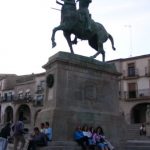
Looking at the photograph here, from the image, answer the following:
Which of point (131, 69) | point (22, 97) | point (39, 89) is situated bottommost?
point (22, 97)

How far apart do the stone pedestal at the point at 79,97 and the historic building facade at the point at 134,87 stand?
31.9m

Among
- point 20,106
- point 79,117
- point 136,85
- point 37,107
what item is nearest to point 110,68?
point 79,117

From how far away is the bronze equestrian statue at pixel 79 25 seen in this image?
627 inches

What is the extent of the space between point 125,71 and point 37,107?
56.6 feet

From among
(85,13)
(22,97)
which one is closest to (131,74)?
(22,97)

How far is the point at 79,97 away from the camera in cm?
1516

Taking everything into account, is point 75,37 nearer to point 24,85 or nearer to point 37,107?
point 37,107

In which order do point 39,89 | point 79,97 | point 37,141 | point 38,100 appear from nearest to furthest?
point 37,141, point 79,97, point 38,100, point 39,89

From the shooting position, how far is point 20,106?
63.1m

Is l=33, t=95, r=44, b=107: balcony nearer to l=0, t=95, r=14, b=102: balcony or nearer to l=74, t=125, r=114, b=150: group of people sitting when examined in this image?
l=0, t=95, r=14, b=102: balcony

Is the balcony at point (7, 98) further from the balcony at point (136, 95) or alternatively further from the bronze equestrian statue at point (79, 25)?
the bronze equestrian statue at point (79, 25)

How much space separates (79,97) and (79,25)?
11.6 feet

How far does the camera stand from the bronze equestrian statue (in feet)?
52.3

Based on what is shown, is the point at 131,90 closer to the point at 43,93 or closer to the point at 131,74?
the point at 131,74
